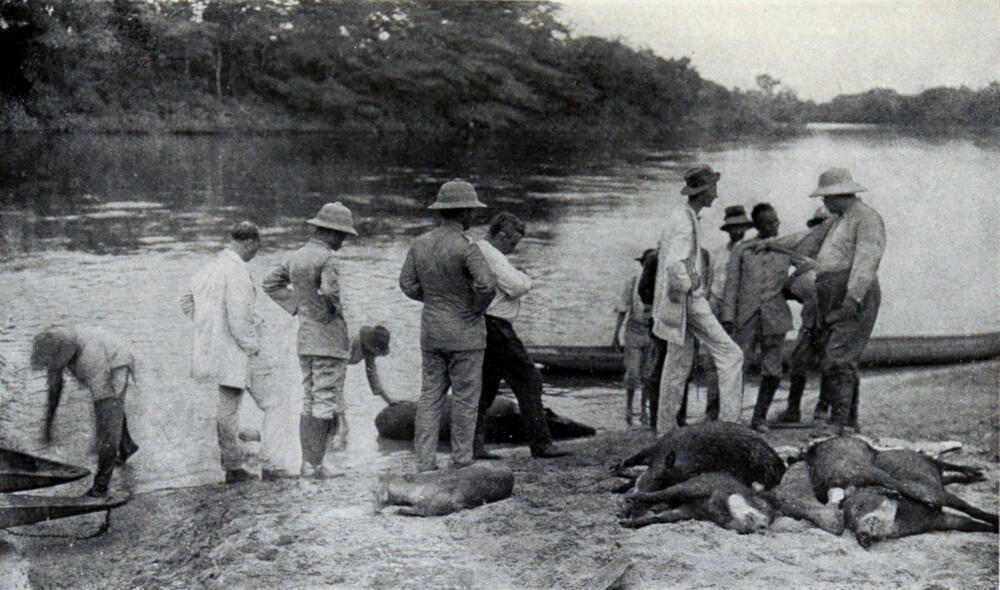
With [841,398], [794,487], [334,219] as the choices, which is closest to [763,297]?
[841,398]

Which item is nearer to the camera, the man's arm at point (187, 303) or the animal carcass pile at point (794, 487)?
the animal carcass pile at point (794, 487)

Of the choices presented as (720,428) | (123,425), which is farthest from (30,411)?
(720,428)

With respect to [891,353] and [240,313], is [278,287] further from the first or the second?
[891,353]

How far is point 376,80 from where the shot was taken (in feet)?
22.7

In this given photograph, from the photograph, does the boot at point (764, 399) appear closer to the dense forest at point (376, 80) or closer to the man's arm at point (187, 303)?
the dense forest at point (376, 80)

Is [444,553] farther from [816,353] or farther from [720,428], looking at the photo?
[816,353]

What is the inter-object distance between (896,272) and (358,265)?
5206 mm

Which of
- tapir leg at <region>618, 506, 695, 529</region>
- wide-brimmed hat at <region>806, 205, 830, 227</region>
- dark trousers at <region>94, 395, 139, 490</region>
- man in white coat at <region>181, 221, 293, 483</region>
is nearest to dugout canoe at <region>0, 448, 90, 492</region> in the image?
dark trousers at <region>94, 395, 139, 490</region>

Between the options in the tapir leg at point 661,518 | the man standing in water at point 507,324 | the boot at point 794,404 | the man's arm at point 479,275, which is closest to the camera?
the tapir leg at point 661,518

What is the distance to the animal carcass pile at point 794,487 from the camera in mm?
3785

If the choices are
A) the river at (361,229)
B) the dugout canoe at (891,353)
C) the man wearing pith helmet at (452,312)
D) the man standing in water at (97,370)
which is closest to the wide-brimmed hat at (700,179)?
the man wearing pith helmet at (452,312)

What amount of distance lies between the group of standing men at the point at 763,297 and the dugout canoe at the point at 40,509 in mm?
3255

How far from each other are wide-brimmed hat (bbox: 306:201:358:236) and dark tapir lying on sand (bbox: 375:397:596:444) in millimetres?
2113

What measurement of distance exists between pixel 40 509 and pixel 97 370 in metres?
1.02
